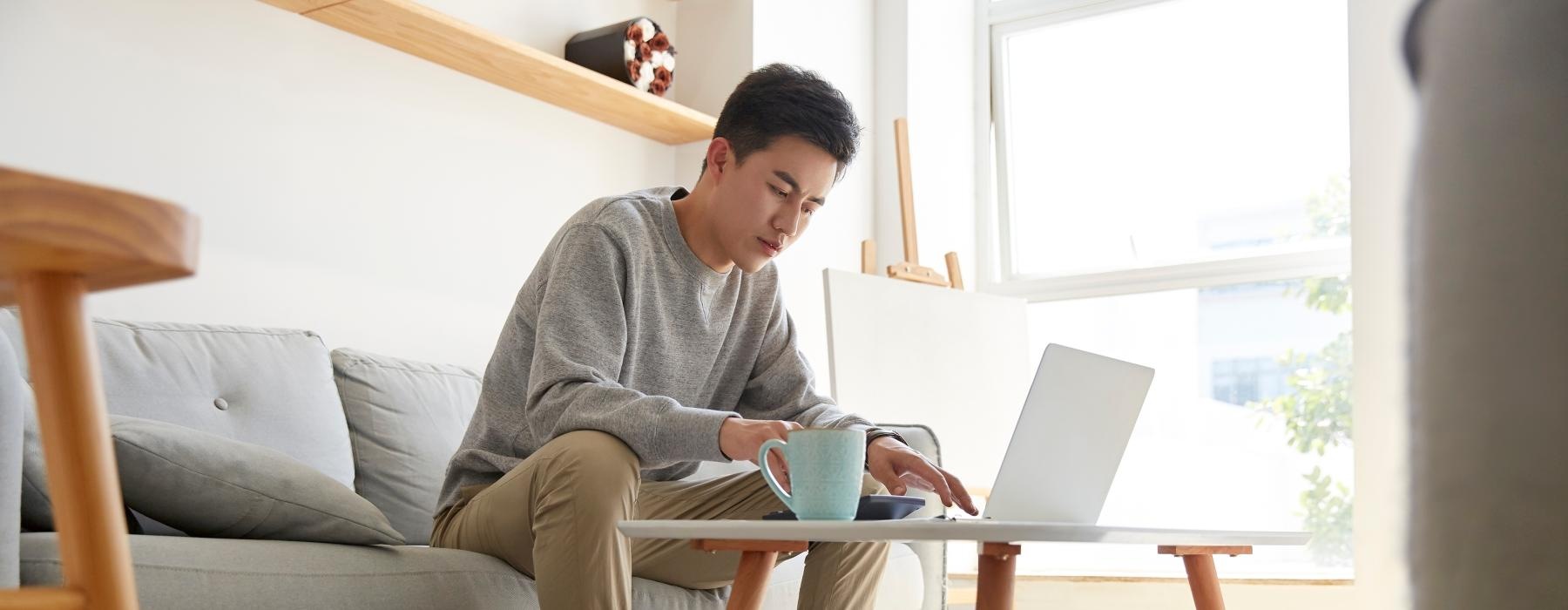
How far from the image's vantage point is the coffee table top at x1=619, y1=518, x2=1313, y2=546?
36.6 inches

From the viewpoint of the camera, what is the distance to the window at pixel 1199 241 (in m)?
→ 3.44

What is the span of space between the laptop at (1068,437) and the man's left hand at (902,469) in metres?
0.13

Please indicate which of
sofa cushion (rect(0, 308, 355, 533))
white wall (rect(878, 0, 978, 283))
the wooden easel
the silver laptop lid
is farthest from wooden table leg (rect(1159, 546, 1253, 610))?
white wall (rect(878, 0, 978, 283))

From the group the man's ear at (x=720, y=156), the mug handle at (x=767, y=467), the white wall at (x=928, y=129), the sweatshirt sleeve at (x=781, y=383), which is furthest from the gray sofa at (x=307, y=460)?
the white wall at (x=928, y=129)

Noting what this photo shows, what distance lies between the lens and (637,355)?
5.50ft

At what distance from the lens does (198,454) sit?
1.39m

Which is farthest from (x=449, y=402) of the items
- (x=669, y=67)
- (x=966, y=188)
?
(x=966, y=188)

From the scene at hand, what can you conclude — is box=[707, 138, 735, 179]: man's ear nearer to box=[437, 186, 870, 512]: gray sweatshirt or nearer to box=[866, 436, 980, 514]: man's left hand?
box=[437, 186, 870, 512]: gray sweatshirt

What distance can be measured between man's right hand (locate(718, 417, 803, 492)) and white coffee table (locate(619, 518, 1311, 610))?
0.09 m

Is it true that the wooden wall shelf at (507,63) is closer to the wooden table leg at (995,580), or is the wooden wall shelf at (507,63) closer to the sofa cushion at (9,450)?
the sofa cushion at (9,450)

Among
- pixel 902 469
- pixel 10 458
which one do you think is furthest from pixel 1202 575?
pixel 10 458

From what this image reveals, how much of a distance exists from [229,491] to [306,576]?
141 mm

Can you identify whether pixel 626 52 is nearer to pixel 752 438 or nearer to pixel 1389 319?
pixel 752 438

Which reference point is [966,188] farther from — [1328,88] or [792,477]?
[792,477]
